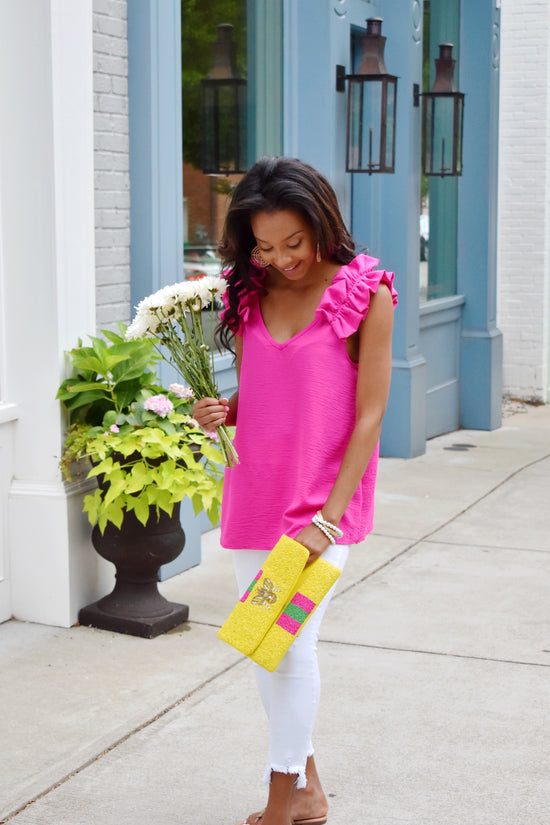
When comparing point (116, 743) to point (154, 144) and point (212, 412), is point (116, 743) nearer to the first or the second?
point (212, 412)

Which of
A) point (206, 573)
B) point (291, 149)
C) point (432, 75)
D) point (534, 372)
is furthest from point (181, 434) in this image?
point (534, 372)

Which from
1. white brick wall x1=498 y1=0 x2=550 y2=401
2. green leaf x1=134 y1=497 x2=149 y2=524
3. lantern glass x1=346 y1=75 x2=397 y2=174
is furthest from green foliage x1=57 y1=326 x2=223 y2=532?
white brick wall x1=498 y1=0 x2=550 y2=401

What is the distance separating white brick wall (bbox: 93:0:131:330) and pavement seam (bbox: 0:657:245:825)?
1.61 metres

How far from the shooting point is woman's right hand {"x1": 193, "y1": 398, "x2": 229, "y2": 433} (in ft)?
9.36

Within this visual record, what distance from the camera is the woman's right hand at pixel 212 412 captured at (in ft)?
9.36

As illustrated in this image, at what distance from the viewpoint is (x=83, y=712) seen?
3771 mm

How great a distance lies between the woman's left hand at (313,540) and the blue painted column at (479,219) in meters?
6.85

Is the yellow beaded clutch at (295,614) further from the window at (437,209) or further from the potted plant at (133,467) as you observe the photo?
the window at (437,209)

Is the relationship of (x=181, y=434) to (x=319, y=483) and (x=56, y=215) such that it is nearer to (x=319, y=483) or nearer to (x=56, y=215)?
(x=56, y=215)

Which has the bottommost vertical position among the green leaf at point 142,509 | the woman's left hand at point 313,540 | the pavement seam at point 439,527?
the pavement seam at point 439,527

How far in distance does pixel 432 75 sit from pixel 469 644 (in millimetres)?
5573

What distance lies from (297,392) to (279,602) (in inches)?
19.2

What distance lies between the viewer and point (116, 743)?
11.6 ft

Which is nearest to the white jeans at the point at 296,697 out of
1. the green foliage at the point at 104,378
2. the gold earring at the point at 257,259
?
the gold earring at the point at 257,259
